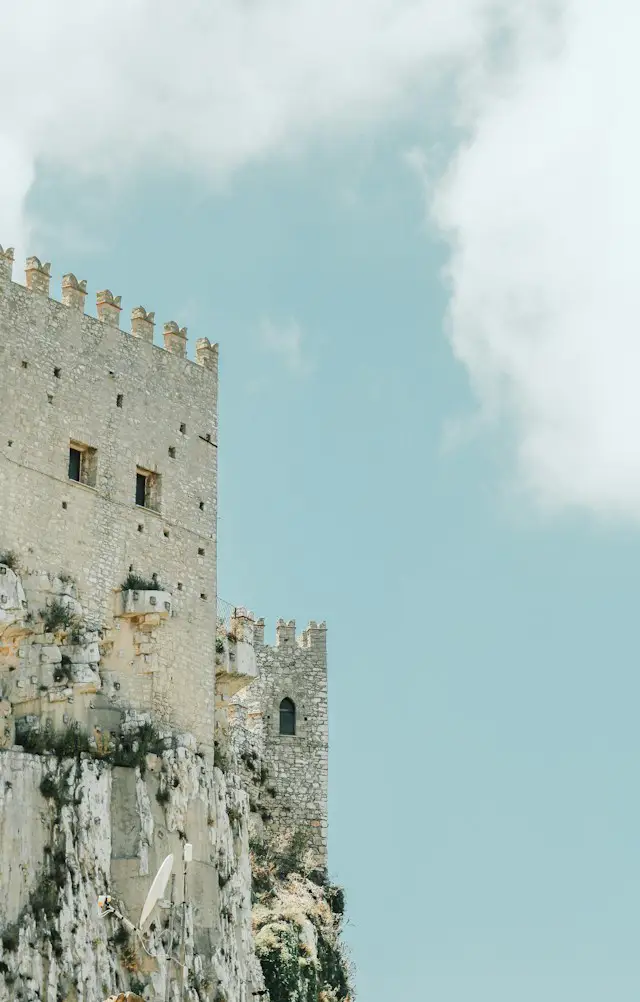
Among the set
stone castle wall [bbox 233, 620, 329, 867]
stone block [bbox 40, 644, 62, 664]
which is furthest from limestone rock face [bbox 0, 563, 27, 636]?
stone castle wall [bbox 233, 620, 329, 867]

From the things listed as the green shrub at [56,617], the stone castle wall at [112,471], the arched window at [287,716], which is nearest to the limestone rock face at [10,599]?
the stone castle wall at [112,471]

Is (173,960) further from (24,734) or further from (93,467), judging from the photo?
(93,467)

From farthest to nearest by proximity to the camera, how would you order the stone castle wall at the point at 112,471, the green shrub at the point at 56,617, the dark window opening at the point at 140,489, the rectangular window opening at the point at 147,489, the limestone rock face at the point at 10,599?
the rectangular window opening at the point at 147,489 → the dark window opening at the point at 140,489 → the stone castle wall at the point at 112,471 → the green shrub at the point at 56,617 → the limestone rock face at the point at 10,599

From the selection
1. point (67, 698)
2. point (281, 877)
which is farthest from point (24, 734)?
point (281, 877)

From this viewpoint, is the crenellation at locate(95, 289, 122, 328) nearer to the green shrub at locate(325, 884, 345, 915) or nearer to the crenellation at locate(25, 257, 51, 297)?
the crenellation at locate(25, 257, 51, 297)

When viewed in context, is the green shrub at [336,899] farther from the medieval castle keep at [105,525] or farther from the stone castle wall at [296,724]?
the medieval castle keep at [105,525]

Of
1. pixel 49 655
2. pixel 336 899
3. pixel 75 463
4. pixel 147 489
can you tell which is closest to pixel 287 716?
pixel 336 899

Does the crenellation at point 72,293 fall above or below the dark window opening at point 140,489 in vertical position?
above

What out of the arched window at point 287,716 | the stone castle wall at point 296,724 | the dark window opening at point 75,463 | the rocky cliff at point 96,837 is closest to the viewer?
the rocky cliff at point 96,837

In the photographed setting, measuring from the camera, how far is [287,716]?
53.1 meters

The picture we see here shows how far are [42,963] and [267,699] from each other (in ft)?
54.3

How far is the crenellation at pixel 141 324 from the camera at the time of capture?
45594mm

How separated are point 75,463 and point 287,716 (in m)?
13.1

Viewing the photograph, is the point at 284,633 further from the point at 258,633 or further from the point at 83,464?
the point at 83,464
